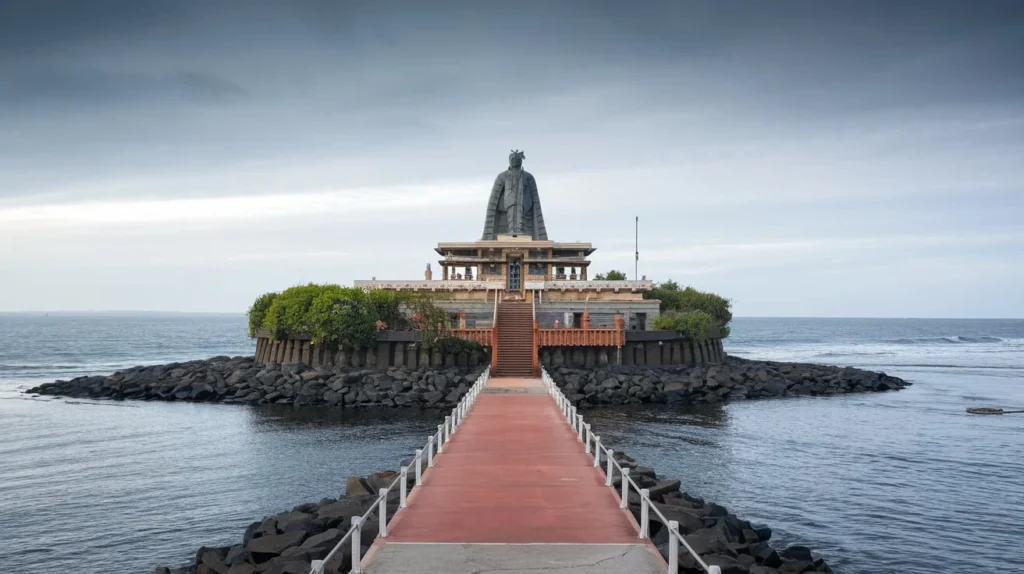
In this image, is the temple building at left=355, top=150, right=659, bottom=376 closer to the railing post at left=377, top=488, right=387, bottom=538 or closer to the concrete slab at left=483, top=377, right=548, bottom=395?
the concrete slab at left=483, top=377, right=548, bottom=395

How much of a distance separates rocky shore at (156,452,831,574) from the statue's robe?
51.2 m

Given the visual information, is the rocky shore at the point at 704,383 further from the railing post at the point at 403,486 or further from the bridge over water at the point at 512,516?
the railing post at the point at 403,486

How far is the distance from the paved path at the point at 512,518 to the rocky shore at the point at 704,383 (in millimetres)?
22343

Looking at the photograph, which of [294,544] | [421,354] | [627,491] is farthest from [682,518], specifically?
[421,354]

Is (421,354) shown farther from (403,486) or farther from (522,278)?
(403,486)

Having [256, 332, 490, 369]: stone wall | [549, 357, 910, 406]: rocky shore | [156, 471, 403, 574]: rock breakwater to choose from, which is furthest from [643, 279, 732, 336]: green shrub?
[156, 471, 403, 574]: rock breakwater

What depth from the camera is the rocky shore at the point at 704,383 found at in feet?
154

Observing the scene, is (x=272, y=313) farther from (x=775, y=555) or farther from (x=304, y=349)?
(x=775, y=555)

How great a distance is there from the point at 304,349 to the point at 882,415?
3415cm

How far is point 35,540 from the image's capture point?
20641 mm

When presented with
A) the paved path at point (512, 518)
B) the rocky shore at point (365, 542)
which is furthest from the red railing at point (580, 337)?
the rocky shore at point (365, 542)

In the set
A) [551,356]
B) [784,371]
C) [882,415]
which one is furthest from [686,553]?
[784,371]

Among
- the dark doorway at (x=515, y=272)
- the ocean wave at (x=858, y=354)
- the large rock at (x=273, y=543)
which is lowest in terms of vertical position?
the large rock at (x=273, y=543)

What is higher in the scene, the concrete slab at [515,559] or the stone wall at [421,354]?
the stone wall at [421,354]
